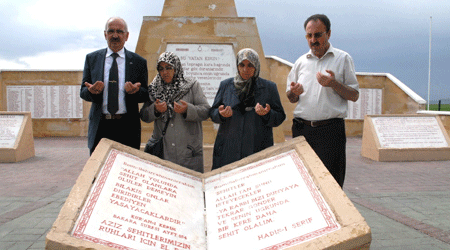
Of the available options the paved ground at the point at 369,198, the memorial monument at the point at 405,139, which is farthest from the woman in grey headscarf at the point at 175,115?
the memorial monument at the point at 405,139

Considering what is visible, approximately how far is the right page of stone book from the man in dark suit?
1.28 m

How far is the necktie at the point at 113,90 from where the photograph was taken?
2.88 m

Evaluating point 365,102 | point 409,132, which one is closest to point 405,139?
point 409,132

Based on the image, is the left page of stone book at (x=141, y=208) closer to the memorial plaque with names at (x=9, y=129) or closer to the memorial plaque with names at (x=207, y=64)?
the memorial plaque with names at (x=207, y=64)

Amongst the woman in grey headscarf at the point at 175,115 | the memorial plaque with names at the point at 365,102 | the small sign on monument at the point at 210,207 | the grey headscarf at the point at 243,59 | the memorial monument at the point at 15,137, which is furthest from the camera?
the memorial plaque with names at the point at 365,102

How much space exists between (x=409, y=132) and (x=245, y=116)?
6.16m

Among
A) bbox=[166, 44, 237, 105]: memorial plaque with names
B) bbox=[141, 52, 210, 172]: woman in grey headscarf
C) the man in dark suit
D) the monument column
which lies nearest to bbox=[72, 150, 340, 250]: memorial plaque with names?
bbox=[141, 52, 210, 172]: woman in grey headscarf

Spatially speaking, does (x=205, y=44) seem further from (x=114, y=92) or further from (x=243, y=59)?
(x=243, y=59)

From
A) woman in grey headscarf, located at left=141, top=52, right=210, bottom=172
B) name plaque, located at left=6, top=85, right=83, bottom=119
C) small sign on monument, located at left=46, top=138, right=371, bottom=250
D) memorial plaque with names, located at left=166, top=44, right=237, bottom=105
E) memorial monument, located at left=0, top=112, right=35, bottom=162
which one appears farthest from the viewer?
name plaque, located at left=6, top=85, right=83, bottom=119

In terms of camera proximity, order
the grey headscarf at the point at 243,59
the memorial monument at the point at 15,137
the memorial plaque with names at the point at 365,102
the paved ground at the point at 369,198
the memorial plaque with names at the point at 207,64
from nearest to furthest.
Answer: the grey headscarf at the point at 243,59 → the paved ground at the point at 369,198 → the memorial plaque with names at the point at 207,64 → the memorial monument at the point at 15,137 → the memorial plaque with names at the point at 365,102

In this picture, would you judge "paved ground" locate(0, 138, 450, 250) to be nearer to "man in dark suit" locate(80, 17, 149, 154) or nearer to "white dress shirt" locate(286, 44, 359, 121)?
"man in dark suit" locate(80, 17, 149, 154)

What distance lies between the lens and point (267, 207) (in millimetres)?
1576

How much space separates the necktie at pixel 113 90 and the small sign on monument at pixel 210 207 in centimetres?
98

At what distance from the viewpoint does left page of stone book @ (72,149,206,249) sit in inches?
54.5
